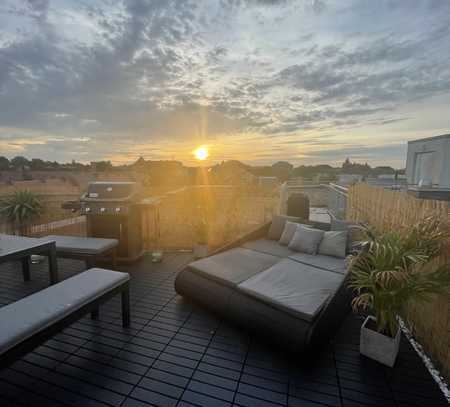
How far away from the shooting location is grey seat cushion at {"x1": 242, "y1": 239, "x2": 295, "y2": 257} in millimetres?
3354

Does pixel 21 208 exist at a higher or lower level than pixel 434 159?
lower

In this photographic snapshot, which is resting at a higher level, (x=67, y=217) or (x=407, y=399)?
(x=67, y=217)

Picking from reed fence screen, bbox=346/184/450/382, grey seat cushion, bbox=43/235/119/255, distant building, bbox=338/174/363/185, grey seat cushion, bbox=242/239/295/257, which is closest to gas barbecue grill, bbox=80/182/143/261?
grey seat cushion, bbox=43/235/119/255

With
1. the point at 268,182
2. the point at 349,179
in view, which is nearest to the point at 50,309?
the point at 268,182

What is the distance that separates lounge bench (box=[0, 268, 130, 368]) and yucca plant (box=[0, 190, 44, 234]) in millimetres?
2634

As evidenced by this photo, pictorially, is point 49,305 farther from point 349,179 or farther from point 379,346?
point 349,179

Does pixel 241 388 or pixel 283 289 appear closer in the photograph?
pixel 241 388

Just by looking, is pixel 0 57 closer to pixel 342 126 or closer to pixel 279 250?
pixel 279 250

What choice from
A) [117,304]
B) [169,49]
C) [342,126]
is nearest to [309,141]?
[342,126]

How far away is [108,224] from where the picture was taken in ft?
12.8

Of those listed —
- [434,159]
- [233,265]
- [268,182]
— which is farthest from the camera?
[434,159]

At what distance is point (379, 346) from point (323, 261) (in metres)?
1.17

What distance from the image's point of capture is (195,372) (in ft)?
5.91

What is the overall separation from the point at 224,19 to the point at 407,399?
15.9 feet
